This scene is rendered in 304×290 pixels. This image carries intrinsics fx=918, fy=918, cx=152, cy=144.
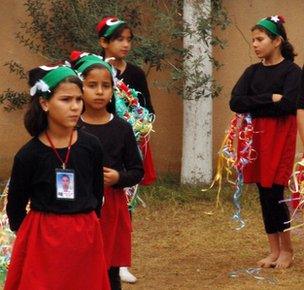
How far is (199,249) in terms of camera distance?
760 centimetres

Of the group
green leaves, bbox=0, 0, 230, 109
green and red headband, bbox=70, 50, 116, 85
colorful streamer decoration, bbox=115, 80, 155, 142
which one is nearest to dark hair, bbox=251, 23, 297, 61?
colorful streamer decoration, bbox=115, 80, 155, 142

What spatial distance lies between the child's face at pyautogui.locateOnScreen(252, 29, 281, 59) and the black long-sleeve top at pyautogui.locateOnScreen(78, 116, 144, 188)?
1685 millimetres

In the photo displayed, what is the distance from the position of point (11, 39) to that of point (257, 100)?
4.14 m

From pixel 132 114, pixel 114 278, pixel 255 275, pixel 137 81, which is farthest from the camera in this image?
pixel 255 275

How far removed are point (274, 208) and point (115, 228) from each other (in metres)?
1.81

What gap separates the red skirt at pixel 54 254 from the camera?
4.35 metres

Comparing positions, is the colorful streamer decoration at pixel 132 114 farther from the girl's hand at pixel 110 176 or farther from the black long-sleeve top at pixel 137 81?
the girl's hand at pixel 110 176

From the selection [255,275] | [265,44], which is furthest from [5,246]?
[265,44]

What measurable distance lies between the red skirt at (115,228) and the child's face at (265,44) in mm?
1787

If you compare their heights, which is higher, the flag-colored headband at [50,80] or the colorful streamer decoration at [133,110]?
the flag-colored headband at [50,80]

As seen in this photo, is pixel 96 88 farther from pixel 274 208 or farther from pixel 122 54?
pixel 274 208

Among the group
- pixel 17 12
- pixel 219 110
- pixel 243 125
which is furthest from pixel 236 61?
pixel 243 125

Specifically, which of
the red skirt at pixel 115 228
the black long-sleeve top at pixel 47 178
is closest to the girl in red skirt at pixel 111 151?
the red skirt at pixel 115 228

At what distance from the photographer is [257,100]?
254 inches
